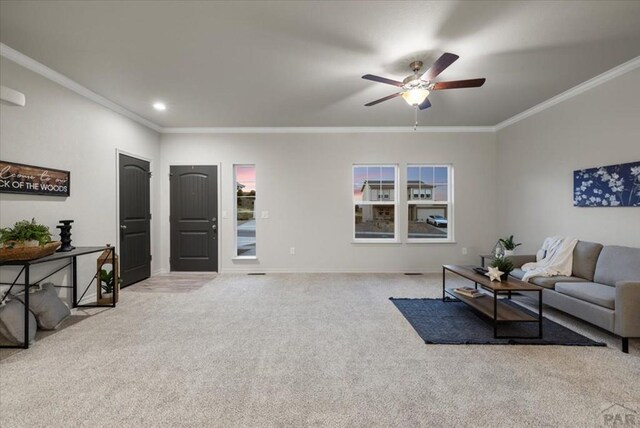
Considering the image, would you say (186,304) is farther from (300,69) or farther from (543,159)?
(543,159)

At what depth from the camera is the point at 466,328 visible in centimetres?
289

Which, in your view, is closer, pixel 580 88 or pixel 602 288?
pixel 602 288

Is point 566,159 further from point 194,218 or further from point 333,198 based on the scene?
point 194,218

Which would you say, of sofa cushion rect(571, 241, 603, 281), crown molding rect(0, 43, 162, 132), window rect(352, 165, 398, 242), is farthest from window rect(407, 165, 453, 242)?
crown molding rect(0, 43, 162, 132)

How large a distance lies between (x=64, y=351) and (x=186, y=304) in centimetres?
133

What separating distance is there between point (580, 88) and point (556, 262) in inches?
87.5

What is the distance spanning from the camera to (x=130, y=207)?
4582 millimetres

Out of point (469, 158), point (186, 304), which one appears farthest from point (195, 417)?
point (469, 158)

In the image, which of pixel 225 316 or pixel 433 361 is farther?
pixel 225 316

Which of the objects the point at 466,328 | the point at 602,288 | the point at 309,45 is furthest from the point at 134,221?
the point at 602,288

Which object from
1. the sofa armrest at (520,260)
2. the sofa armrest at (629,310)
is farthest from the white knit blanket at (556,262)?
the sofa armrest at (629,310)

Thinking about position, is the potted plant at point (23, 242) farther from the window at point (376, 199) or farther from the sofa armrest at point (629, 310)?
the sofa armrest at point (629, 310)

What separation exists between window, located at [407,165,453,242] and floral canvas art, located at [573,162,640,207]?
2014 millimetres

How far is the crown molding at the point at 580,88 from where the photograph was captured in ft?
10.0
